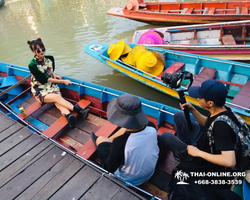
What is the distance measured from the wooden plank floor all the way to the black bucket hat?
3.15 ft

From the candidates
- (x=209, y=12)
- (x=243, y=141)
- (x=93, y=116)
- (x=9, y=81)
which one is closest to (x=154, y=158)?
(x=243, y=141)

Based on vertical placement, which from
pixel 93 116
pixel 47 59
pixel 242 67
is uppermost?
pixel 47 59

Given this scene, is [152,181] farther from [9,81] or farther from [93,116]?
[9,81]

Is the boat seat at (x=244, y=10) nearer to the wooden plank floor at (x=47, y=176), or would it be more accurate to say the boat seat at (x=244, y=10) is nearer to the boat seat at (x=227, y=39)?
the boat seat at (x=227, y=39)

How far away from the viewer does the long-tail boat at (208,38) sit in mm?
5781

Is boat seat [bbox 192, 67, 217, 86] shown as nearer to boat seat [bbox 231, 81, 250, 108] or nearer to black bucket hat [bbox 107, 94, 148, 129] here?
boat seat [bbox 231, 81, 250, 108]

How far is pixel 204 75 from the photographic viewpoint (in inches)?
196

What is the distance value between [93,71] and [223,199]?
6.49m

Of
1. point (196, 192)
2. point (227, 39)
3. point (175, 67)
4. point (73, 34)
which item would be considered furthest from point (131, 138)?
point (73, 34)

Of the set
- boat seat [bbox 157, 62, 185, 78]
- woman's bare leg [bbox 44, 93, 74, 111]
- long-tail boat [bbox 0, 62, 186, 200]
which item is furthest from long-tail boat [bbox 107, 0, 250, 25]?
woman's bare leg [bbox 44, 93, 74, 111]

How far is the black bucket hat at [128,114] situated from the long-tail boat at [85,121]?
0.99 m

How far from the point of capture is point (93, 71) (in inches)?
303

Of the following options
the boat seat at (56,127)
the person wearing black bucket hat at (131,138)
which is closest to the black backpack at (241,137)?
the person wearing black bucket hat at (131,138)

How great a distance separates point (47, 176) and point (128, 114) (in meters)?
1.60
